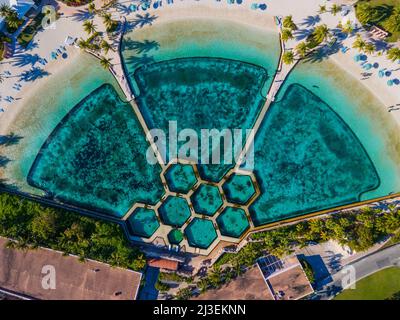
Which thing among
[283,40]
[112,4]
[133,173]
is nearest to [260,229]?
[133,173]

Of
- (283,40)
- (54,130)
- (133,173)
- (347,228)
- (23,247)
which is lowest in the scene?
(23,247)

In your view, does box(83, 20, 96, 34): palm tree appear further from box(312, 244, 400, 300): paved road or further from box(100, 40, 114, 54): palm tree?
box(312, 244, 400, 300): paved road

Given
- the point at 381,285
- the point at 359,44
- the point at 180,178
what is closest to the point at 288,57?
the point at 359,44

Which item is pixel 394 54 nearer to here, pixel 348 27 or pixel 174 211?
pixel 348 27

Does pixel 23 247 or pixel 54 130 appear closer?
pixel 23 247

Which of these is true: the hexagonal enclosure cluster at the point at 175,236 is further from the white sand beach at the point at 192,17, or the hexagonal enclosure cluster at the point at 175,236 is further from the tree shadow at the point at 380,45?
the tree shadow at the point at 380,45

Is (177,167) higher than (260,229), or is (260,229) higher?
(177,167)
